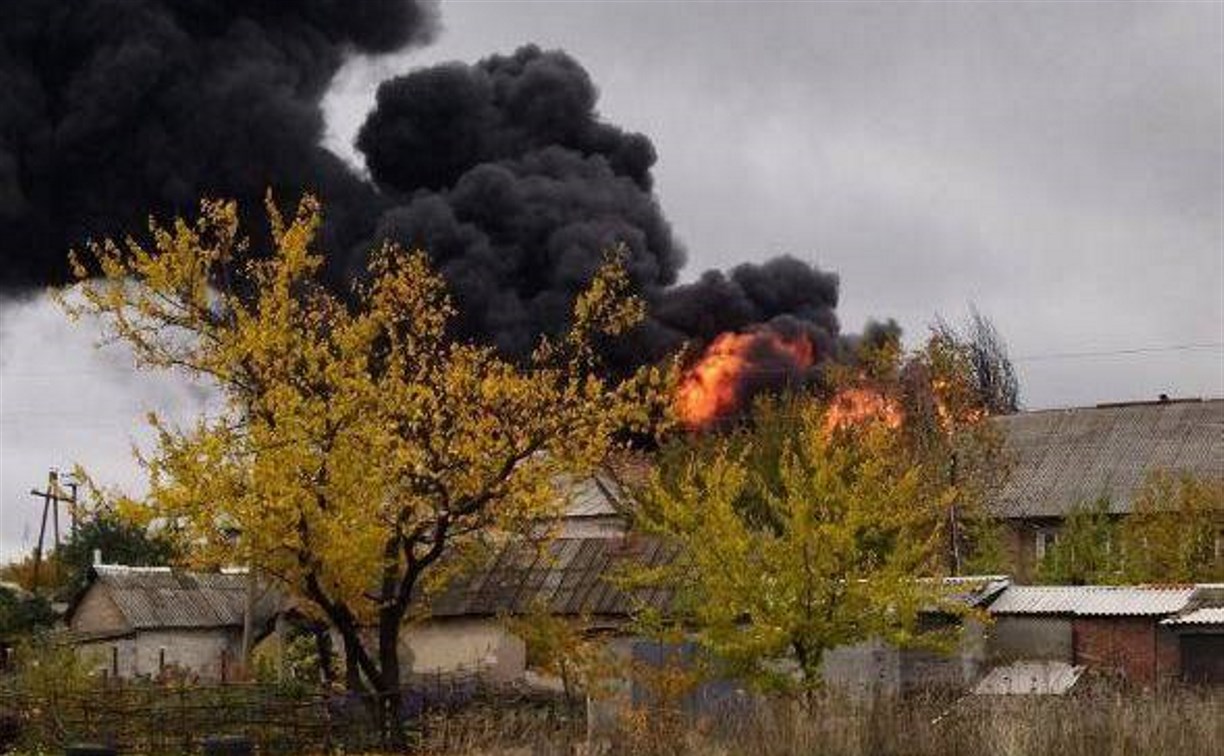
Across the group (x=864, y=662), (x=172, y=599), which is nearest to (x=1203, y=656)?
(x=864, y=662)

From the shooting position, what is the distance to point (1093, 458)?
6178cm

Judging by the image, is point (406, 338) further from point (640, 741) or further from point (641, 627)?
point (640, 741)

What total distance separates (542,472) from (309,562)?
13.0ft

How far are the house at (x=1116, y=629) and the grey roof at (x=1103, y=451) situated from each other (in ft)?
68.3

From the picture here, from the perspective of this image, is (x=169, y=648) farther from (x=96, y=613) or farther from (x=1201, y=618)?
(x=1201, y=618)

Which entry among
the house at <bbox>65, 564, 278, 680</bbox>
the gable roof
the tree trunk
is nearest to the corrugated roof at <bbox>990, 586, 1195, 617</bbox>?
the tree trunk

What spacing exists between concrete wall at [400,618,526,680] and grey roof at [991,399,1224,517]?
26.7m

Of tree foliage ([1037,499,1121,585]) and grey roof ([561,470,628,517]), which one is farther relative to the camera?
grey roof ([561,470,628,517])

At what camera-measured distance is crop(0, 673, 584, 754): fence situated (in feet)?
92.6

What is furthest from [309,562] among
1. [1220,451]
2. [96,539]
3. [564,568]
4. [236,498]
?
[96,539]

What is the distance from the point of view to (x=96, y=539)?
7319 centimetres

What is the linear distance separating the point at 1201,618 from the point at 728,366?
87.6ft

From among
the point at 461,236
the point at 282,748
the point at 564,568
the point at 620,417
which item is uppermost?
the point at 461,236

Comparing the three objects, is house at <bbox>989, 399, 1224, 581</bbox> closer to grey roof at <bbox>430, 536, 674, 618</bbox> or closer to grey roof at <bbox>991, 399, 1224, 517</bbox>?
grey roof at <bbox>991, 399, 1224, 517</bbox>
